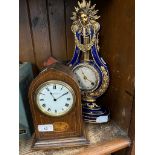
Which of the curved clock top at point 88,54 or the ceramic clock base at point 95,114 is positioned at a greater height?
the curved clock top at point 88,54

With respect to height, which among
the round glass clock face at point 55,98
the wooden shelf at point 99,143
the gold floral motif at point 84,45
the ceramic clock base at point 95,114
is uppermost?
the gold floral motif at point 84,45

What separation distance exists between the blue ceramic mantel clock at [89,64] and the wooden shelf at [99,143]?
37 millimetres

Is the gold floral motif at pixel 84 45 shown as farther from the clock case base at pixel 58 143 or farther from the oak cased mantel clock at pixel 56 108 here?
the clock case base at pixel 58 143

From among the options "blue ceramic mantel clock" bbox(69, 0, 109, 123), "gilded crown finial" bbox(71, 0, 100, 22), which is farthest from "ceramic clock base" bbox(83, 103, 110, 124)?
"gilded crown finial" bbox(71, 0, 100, 22)

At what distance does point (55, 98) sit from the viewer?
1.90 ft

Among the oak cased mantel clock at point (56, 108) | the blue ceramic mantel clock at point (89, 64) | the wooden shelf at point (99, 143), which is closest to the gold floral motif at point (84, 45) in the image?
the blue ceramic mantel clock at point (89, 64)

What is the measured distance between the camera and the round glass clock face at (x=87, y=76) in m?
0.70

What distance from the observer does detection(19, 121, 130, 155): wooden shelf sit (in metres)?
0.59

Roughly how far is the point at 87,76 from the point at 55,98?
175mm

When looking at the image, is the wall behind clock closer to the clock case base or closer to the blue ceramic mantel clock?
the blue ceramic mantel clock
